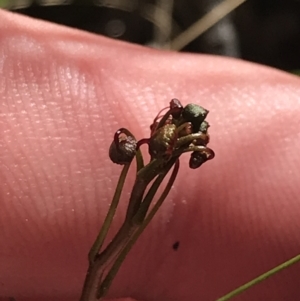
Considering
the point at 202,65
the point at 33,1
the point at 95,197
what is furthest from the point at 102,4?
the point at 95,197

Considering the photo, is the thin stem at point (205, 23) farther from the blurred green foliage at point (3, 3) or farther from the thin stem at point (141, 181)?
the thin stem at point (141, 181)

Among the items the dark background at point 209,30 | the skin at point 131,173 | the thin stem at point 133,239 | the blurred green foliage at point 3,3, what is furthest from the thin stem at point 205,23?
the thin stem at point 133,239

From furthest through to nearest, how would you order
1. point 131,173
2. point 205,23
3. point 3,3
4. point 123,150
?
point 205,23, point 3,3, point 131,173, point 123,150

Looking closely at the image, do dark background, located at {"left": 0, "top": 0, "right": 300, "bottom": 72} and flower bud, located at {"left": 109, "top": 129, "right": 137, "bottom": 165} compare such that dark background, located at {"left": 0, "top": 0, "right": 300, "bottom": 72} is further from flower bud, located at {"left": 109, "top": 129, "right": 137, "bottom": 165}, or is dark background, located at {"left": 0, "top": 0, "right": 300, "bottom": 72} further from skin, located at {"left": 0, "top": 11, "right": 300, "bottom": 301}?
flower bud, located at {"left": 109, "top": 129, "right": 137, "bottom": 165}

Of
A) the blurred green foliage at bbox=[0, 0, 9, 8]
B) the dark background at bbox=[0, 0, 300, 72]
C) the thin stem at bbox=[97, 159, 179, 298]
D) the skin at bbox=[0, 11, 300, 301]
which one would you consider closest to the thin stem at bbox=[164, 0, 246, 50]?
the dark background at bbox=[0, 0, 300, 72]

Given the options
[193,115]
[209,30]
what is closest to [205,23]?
[209,30]

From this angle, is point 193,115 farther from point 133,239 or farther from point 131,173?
point 131,173

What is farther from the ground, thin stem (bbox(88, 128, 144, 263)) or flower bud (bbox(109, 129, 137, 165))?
flower bud (bbox(109, 129, 137, 165))
